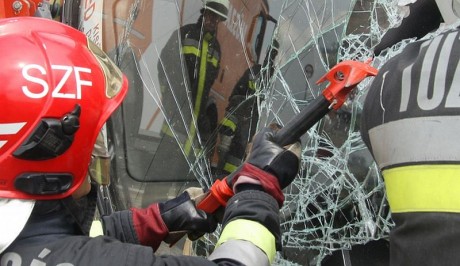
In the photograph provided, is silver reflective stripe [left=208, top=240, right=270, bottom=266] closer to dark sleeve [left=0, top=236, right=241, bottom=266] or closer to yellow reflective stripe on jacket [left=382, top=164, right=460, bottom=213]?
dark sleeve [left=0, top=236, right=241, bottom=266]

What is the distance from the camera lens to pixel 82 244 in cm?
131

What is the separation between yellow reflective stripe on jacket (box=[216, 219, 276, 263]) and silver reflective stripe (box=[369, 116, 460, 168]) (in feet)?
1.39

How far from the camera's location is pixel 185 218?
179 cm

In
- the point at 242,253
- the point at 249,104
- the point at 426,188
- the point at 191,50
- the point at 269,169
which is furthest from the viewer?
the point at 191,50

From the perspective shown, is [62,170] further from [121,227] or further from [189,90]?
[189,90]

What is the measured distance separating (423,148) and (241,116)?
115cm

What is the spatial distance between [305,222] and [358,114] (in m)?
0.45

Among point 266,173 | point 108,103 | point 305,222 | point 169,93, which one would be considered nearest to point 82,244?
point 108,103

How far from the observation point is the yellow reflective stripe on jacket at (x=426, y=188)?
96 cm

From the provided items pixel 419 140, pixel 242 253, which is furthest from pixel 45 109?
pixel 419 140

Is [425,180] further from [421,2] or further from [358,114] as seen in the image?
[358,114]

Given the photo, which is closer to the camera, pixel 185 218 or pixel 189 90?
pixel 185 218

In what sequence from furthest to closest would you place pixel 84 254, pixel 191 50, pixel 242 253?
1. pixel 191 50
2. pixel 242 253
3. pixel 84 254

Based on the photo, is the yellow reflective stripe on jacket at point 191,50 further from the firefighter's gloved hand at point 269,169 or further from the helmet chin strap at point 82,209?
the helmet chin strap at point 82,209
